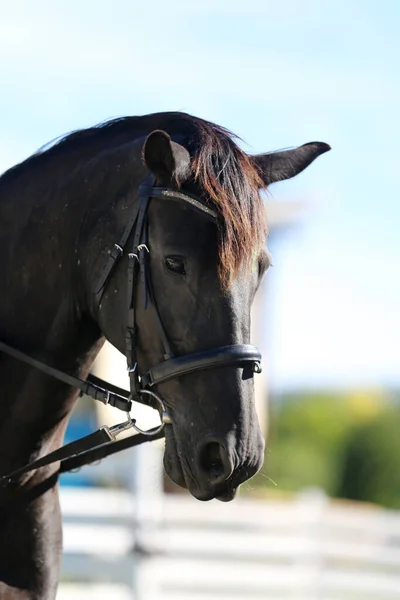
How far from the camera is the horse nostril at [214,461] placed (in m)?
3.06

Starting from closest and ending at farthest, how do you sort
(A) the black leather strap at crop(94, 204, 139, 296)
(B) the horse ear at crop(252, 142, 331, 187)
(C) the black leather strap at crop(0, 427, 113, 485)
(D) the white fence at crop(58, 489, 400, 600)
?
(A) the black leather strap at crop(94, 204, 139, 296)
(C) the black leather strap at crop(0, 427, 113, 485)
(B) the horse ear at crop(252, 142, 331, 187)
(D) the white fence at crop(58, 489, 400, 600)

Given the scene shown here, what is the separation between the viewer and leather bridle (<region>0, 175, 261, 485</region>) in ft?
10.3

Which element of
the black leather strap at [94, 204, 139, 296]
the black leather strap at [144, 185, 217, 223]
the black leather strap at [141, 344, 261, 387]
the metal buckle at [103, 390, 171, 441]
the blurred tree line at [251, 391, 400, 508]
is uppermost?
the black leather strap at [144, 185, 217, 223]

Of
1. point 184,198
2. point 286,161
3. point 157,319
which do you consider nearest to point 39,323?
point 157,319

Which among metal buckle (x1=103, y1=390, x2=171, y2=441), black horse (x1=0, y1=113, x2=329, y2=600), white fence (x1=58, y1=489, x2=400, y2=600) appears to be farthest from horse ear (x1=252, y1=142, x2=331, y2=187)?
white fence (x1=58, y1=489, x2=400, y2=600)

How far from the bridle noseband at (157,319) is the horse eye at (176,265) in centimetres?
8

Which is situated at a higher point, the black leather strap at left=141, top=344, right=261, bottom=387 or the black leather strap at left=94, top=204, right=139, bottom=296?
the black leather strap at left=94, top=204, right=139, bottom=296

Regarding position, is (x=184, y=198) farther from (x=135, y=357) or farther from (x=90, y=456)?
(x=90, y=456)

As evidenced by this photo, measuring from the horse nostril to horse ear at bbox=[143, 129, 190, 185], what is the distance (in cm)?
87

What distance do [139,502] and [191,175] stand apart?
5.75m

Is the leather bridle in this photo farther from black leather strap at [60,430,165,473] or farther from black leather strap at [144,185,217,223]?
black leather strap at [60,430,165,473]

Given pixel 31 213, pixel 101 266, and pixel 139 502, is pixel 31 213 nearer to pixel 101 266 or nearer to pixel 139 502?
pixel 101 266

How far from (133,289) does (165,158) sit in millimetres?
442

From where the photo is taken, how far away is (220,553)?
29.7 feet
